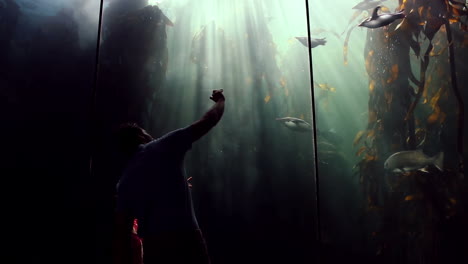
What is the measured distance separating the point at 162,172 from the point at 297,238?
11.4 m

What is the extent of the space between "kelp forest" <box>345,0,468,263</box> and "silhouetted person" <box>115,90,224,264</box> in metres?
4.83

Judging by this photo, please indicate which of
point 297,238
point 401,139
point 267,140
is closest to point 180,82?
point 267,140

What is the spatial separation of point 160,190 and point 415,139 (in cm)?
613

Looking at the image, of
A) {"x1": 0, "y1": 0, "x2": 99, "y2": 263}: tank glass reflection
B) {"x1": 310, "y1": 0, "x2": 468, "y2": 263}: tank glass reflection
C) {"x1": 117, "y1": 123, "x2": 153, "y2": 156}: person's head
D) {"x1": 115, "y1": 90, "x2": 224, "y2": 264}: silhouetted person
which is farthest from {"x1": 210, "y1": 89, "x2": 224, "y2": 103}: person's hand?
{"x1": 0, "y1": 0, "x2": 99, "y2": 263}: tank glass reflection

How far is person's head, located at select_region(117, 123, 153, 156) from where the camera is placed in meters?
1.47

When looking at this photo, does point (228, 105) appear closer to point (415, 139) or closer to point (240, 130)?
point (240, 130)

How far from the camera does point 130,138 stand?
1478mm

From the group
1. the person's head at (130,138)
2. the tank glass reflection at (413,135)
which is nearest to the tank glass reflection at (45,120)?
the tank glass reflection at (413,135)

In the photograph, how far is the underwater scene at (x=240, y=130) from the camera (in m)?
6.22

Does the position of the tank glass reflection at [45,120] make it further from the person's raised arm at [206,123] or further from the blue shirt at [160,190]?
the person's raised arm at [206,123]

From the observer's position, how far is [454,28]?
7934 millimetres

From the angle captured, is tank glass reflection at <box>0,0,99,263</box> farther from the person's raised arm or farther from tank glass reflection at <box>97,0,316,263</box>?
the person's raised arm

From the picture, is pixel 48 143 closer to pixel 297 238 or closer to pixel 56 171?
pixel 56 171

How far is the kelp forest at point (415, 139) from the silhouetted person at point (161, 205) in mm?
4827
